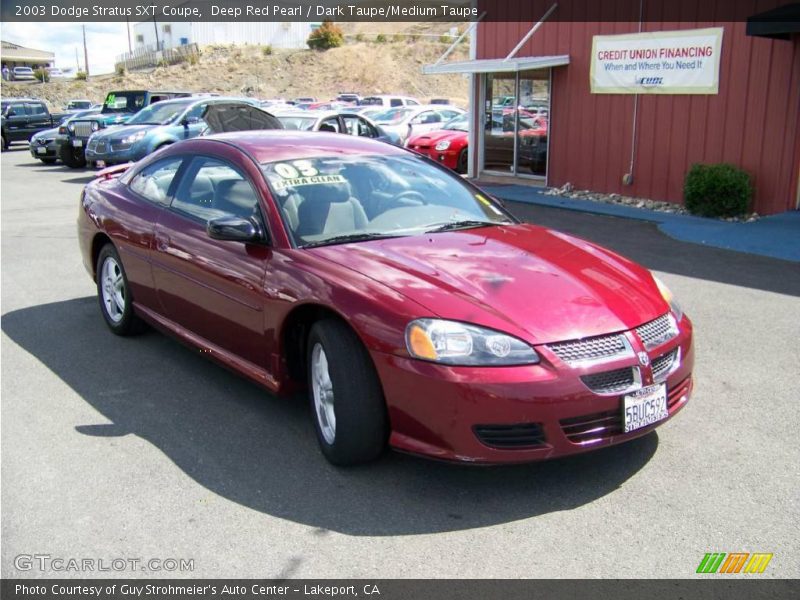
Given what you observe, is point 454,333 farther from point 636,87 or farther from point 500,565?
point 636,87

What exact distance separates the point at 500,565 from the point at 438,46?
7507 centimetres

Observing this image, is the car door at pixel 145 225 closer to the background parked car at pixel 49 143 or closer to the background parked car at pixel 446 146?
the background parked car at pixel 446 146

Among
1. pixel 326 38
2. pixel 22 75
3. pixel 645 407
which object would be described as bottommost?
pixel 645 407

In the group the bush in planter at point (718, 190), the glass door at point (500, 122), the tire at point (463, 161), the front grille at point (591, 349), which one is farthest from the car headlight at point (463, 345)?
the tire at point (463, 161)

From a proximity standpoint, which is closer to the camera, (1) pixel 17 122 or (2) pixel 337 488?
(2) pixel 337 488

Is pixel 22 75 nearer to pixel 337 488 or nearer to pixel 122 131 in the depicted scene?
pixel 122 131

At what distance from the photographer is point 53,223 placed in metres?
12.0

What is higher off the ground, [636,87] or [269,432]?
[636,87]

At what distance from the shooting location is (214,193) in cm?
497

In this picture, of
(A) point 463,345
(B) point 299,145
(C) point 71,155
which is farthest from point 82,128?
(A) point 463,345

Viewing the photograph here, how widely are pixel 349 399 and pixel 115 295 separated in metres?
3.15

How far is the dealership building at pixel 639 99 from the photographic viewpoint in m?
11.6

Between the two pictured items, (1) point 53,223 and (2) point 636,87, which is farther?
(2) point 636,87

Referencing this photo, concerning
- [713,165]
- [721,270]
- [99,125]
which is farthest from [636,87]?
[99,125]
